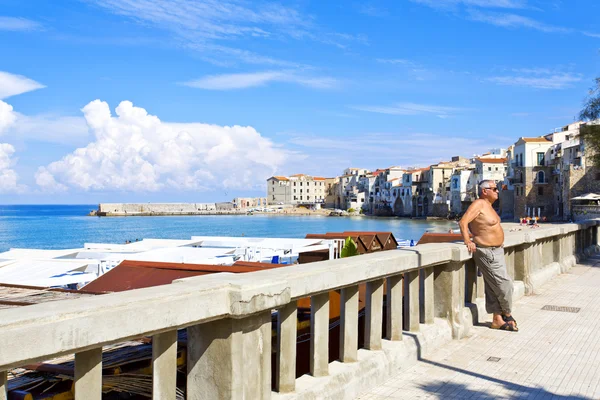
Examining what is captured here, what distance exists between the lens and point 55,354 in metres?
2.68

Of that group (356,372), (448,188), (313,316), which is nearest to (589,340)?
(356,372)

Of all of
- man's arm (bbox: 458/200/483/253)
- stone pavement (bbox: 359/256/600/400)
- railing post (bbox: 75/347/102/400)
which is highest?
man's arm (bbox: 458/200/483/253)

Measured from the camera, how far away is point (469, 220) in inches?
305

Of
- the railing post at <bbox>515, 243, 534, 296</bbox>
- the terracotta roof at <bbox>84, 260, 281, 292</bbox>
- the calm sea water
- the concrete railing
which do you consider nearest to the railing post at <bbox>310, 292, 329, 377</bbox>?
the concrete railing

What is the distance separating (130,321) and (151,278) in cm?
611

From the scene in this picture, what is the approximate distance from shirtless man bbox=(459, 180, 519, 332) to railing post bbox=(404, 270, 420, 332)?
1545 mm

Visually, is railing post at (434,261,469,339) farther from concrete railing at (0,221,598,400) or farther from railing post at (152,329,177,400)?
railing post at (152,329,177,400)

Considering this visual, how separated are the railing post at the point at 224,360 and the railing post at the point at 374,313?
1.98 m

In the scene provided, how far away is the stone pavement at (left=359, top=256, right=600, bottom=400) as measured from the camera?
5.38 meters

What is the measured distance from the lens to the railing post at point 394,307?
6.01 meters

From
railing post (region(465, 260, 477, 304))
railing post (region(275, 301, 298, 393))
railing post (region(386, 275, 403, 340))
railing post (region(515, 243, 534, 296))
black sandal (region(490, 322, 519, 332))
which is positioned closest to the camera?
railing post (region(275, 301, 298, 393))

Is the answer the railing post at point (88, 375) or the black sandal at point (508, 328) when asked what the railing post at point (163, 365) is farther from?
the black sandal at point (508, 328)

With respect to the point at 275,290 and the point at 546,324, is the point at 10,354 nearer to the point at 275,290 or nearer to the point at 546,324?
the point at 275,290

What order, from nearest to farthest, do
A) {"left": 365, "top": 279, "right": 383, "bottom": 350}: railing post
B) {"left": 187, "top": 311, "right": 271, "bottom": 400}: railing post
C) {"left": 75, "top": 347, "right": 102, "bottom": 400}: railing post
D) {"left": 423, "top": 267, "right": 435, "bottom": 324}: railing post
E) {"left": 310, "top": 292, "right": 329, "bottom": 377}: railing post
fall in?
{"left": 75, "top": 347, "right": 102, "bottom": 400}: railing post
{"left": 187, "top": 311, "right": 271, "bottom": 400}: railing post
{"left": 310, "top": 292, "right": 329, "bottom": 377}: railing post
{"left": 365, "top": 279, "right": 383, "bottom": 350}: railing post
{"left": 423, "top": 267, "right": 435, "bottom": 324}: railing post
